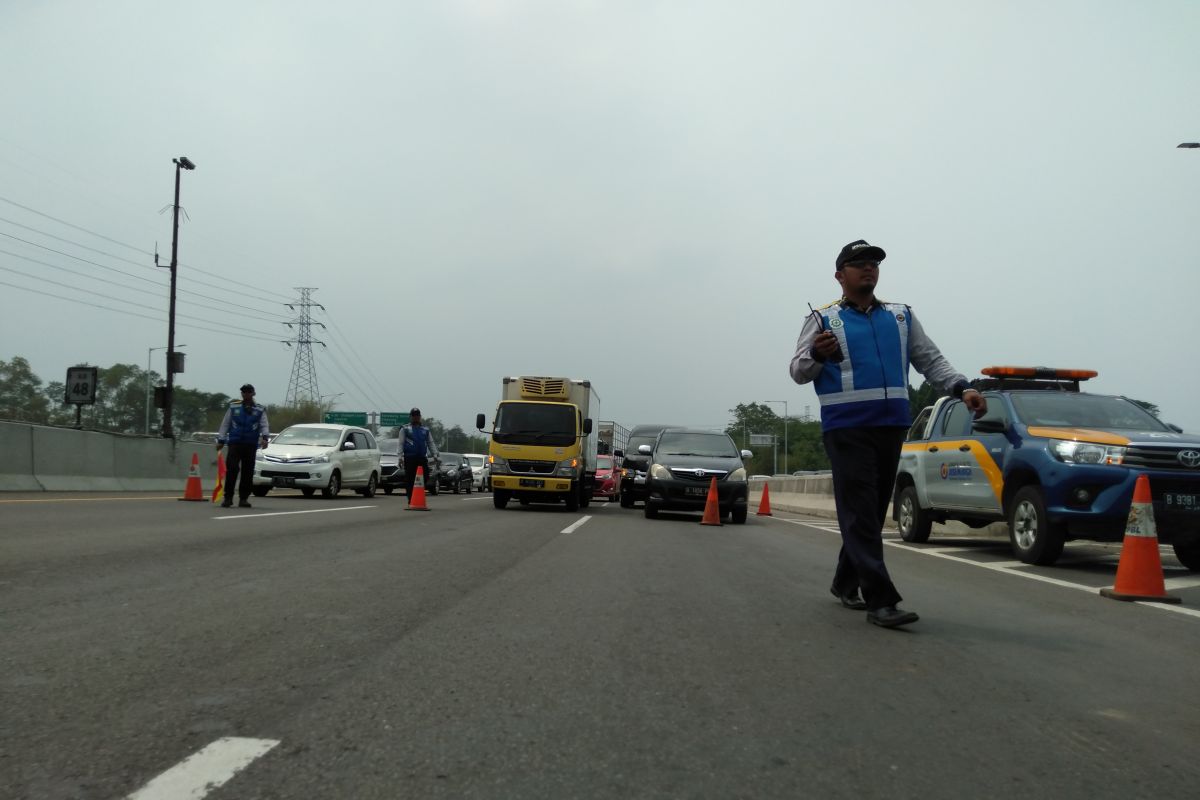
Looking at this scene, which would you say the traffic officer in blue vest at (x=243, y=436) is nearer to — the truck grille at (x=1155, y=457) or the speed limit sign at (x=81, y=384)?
the speed limit sign at (x=81, y=384)

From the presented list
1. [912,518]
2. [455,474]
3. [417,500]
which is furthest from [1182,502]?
[455,474]

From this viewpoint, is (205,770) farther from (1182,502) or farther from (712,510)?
(712,510)

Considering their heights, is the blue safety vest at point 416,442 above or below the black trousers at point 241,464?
above

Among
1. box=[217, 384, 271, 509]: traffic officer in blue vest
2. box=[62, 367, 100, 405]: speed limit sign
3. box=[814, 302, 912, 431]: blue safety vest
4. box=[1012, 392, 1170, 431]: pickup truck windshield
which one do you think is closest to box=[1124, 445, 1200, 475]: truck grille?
box=[1012, 392, 1170, 431]: pickup truck windshield

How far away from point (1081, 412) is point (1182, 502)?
181cm

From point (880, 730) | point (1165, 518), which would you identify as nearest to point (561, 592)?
point (880, 730)

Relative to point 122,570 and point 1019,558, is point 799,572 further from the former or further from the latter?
point 122,570

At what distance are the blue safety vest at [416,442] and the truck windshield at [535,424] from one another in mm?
1558

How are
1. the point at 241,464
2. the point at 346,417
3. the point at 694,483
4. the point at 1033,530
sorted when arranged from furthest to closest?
the point at 346,417, the point at 694,483, the point at 241,464, the point at 1033,530

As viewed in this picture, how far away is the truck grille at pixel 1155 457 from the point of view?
868 centimetres

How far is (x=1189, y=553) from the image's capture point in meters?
9.23

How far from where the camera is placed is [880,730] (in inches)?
133

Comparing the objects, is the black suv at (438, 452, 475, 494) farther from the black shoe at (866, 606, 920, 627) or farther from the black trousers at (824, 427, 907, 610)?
the black shoe at (866, 606, 920, 627)

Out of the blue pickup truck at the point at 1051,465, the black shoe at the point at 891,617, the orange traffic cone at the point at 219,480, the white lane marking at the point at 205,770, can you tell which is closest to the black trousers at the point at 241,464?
the orange traffic cone at the point at 219,480
